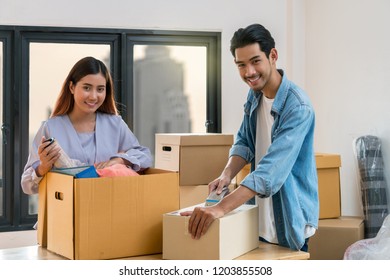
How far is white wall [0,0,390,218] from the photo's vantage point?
347 cm

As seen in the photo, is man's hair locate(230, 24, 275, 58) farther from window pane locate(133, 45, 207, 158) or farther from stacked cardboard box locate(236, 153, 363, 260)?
window pane locate(133, 45, 207, 158)

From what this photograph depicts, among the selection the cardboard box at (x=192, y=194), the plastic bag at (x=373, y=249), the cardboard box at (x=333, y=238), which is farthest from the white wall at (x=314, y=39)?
the cardboard box at (x=192, y=194)

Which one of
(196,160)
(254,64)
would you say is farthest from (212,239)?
(196,160)

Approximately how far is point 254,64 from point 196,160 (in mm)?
1174

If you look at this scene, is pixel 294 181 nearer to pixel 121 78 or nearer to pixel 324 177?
pixel 324 177

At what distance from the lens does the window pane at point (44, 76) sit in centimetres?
394

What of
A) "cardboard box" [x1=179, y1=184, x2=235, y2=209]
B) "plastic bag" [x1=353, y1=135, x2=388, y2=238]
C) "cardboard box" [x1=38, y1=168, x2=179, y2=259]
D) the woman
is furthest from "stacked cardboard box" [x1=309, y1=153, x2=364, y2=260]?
"cardboard box" [x1=38, y1=168, x2=179, y2=259]

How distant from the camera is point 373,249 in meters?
2.66

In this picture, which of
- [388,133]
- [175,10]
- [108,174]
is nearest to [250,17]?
[175,10]

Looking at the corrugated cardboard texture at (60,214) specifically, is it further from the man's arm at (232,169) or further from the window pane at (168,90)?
the window pane at (168,90)

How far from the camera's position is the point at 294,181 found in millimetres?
1647

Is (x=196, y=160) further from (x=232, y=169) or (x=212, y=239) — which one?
(x=212, y=239)
